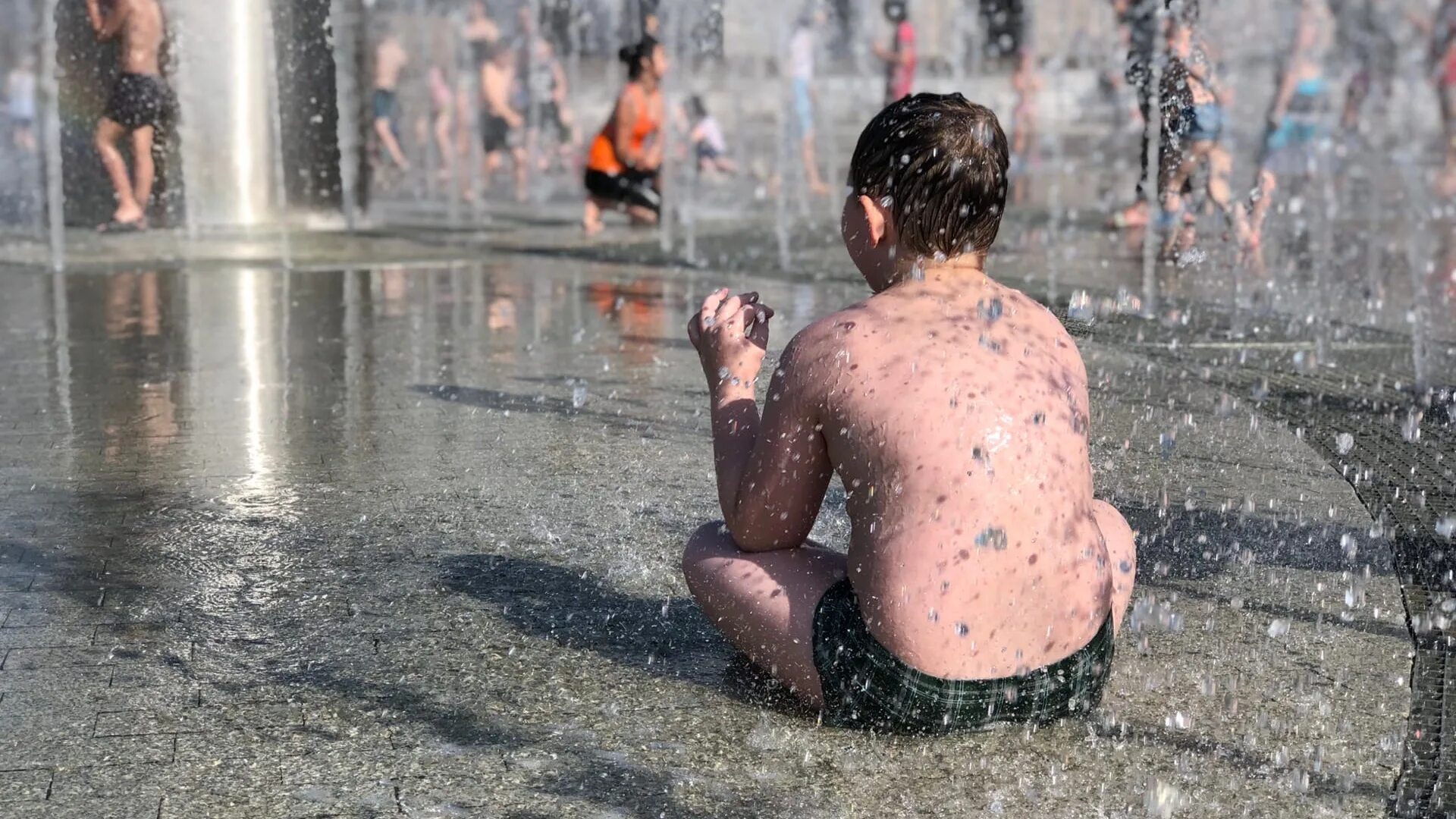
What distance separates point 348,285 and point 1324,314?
4921 mm

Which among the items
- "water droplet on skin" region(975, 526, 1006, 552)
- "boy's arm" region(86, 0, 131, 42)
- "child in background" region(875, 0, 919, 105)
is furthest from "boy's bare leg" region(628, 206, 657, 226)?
"water droplet on skin" region(975, 526, 1006, 552)

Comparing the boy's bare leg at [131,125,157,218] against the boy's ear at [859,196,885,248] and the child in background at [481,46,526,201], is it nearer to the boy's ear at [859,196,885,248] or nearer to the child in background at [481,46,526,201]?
the child in background at [481,46,526,201]

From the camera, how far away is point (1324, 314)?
27.2ft

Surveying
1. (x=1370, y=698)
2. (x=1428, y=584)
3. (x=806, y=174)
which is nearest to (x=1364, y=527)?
(x=1428, y=584)

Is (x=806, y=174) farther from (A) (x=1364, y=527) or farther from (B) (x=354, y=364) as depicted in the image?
(A) (x=1364, y=527)

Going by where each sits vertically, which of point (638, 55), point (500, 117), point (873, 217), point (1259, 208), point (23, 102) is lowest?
point (1259, 208)

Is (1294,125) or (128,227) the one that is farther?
(1294,125)

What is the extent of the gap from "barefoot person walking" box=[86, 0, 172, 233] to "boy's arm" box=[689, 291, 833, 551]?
10.0m

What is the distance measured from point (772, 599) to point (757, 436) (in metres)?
0.29

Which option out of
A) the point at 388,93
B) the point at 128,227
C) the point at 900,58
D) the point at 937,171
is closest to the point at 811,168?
the point at 900,58

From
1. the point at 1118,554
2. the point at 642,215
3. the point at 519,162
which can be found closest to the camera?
the point at 1118,554

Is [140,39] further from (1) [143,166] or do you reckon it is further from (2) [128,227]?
(2) [128,227]

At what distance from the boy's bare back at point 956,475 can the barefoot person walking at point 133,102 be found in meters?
10.3

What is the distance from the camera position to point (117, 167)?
12516mm
